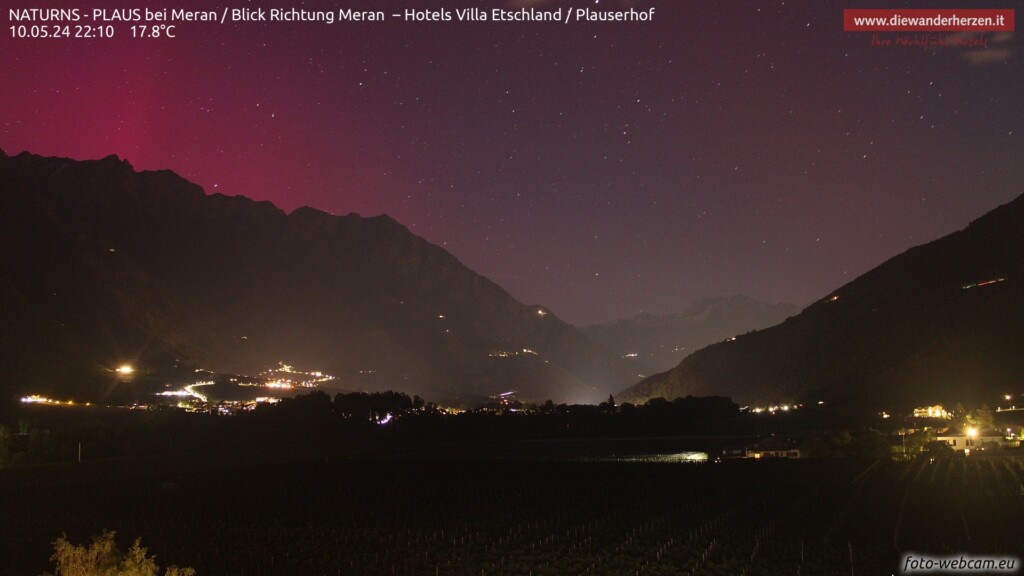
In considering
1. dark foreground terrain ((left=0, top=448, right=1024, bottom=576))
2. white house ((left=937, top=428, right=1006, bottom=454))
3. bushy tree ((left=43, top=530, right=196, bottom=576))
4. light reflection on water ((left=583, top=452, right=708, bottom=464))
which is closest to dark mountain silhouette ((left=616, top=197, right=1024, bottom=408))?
white house ((left=937, top=428, right=1006, bottom=454))

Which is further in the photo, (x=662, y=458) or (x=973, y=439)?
(x=662, y=458)

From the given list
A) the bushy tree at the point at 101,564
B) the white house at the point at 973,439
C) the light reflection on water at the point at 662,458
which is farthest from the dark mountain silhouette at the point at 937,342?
the bushy tree at the point at 101,564

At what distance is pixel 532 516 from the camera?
58188mm

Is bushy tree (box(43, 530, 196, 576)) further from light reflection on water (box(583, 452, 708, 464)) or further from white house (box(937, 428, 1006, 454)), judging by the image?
white house (box(937, 428, 1006, 454))

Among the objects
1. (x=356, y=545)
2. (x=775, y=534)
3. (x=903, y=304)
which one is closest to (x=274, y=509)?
(x=356, y=545)

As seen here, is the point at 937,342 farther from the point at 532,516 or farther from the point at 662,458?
the point at 532,516

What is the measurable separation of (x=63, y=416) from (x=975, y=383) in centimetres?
15552

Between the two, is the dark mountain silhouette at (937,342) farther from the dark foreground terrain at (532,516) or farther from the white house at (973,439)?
the dark foreground terrain at (532,516)

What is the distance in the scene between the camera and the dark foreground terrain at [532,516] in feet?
137

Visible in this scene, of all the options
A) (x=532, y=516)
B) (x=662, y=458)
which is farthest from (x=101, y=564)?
(x=662, y=458)

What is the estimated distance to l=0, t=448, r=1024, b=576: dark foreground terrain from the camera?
4172cm

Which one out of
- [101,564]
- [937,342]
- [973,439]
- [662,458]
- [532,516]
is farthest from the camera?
[937,342]

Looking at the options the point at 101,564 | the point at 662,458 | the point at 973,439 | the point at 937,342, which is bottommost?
the point at 662,458

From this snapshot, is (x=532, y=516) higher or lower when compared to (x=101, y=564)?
lower
